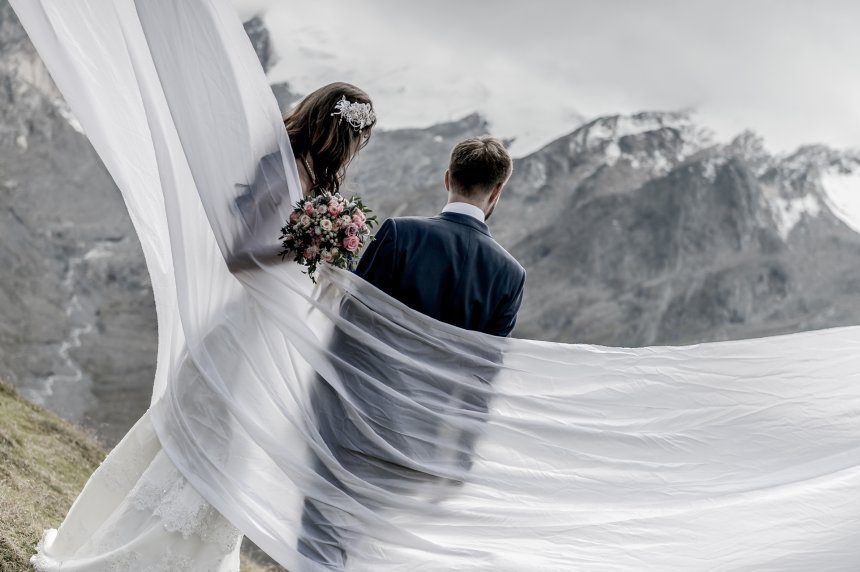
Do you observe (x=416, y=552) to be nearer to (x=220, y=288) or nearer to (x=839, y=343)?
(x=220, y=288)

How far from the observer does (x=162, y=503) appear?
4.39m

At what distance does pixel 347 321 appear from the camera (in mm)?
4617

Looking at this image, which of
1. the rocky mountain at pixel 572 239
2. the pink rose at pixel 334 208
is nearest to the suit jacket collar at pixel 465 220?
the pink rose at pixel 334 208

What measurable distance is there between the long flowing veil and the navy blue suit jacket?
0.29 feet

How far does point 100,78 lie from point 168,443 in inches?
79.5

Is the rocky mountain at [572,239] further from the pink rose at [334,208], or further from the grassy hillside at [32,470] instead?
the pink rose at [334,208]

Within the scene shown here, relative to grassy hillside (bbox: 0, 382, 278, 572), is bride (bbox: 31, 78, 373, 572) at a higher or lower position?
higher

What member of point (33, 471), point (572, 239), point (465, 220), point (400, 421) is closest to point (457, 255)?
point (465, 220)

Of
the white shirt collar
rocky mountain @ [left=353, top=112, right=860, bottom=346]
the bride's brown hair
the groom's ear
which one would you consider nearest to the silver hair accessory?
the bride's brown hair

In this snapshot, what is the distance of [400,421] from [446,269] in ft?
2.37

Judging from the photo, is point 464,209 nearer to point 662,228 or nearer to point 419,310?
point 419,310


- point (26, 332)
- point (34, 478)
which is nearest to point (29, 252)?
point (26, 332)

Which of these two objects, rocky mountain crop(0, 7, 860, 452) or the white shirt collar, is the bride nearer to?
the white shirt collar

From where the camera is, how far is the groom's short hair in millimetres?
4617
